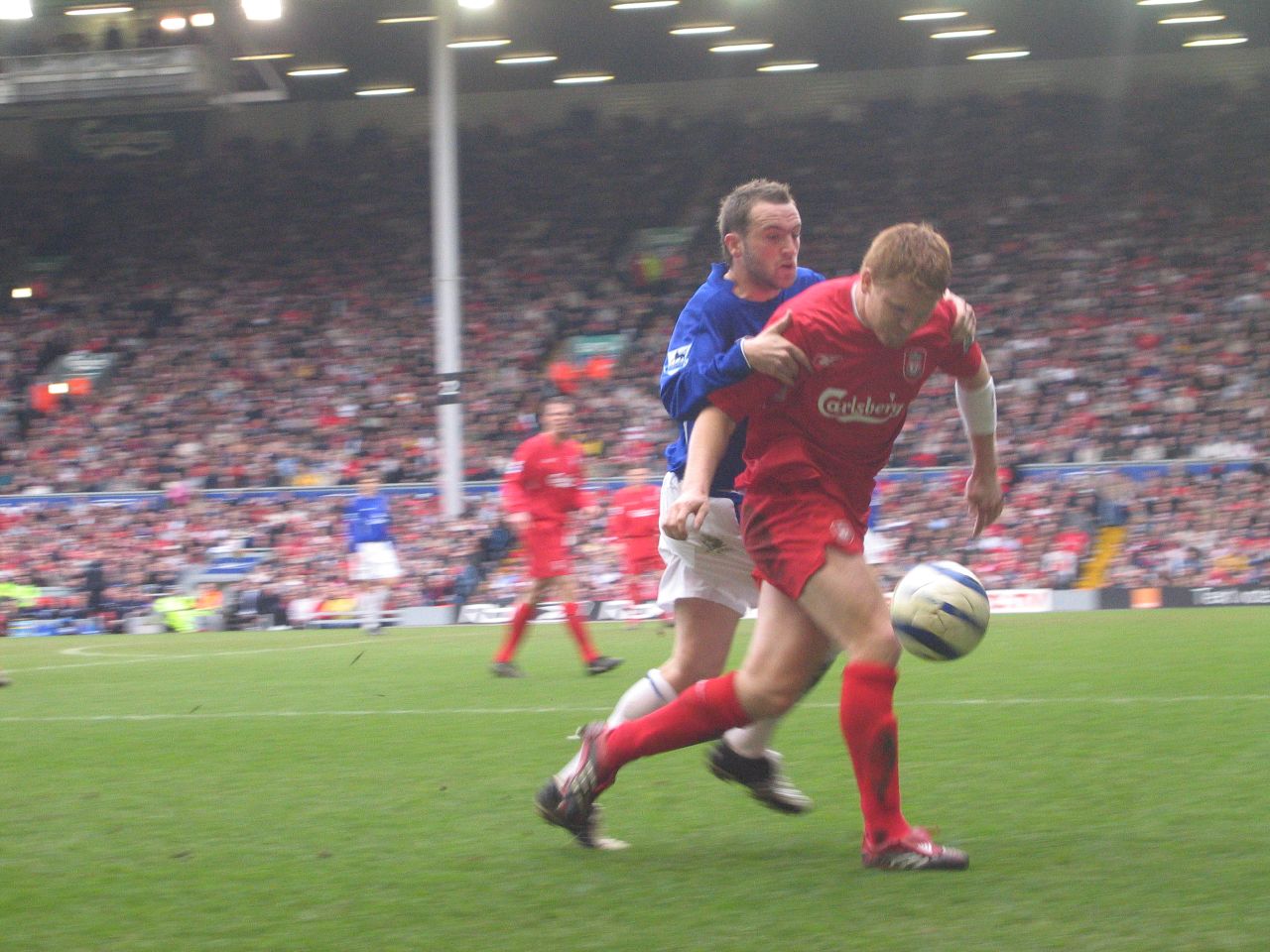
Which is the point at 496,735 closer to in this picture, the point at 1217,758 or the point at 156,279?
the point at 1217,758

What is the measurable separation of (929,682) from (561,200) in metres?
21.6

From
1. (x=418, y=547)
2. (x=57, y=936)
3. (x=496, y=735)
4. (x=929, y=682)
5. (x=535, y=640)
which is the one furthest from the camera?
(x=418, y=547)

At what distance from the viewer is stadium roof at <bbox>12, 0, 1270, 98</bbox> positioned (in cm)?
2617

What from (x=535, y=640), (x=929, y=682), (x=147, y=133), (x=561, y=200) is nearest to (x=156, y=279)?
(x=147, y=133)

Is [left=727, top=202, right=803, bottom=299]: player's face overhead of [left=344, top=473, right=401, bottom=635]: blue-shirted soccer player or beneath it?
overhead

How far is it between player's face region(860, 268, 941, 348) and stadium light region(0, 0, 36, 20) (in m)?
22.1

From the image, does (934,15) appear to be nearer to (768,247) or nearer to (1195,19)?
(1195,19)

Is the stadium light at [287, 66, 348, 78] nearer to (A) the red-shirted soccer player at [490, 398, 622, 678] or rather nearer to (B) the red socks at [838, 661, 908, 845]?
(A) the red-shirted soccer player at [490, 398, 622, 678]

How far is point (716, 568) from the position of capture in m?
4.63

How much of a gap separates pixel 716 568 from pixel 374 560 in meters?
13.0

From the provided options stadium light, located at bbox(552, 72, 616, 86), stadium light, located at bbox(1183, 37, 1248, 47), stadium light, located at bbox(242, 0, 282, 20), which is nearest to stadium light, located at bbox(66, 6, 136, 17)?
stadium light, located at bbox(242, 0, 282, 20)

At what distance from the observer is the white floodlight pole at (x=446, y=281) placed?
73.7ft

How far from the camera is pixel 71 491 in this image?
956 inches

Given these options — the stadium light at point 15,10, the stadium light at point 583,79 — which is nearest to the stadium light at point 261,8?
the stadium light at point 15,10
